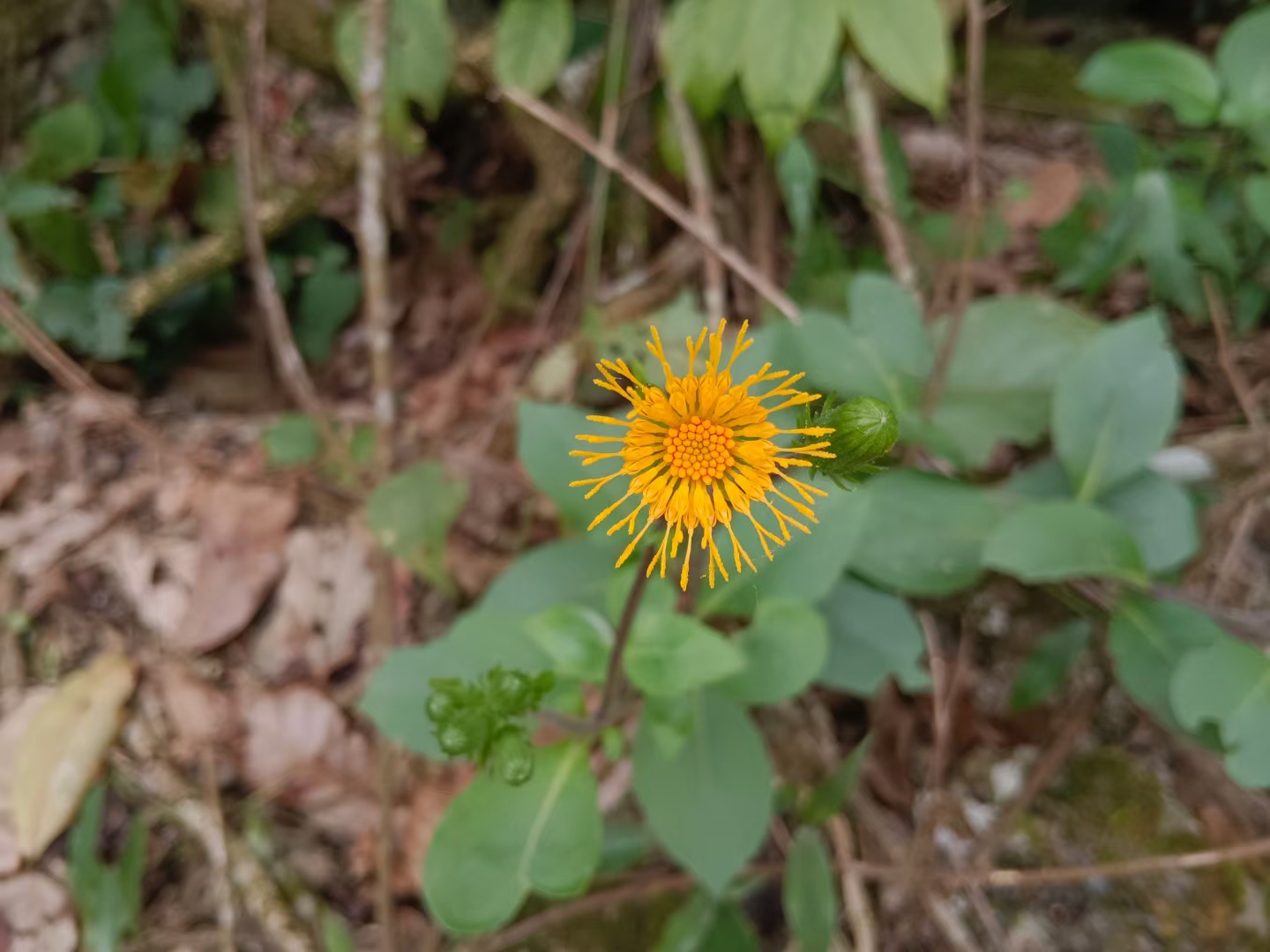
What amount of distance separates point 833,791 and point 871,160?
120 cm

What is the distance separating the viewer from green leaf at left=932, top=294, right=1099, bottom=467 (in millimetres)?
1480

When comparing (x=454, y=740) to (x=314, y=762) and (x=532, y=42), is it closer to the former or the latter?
(x=314, y=762)

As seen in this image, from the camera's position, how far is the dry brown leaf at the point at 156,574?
1.74 m

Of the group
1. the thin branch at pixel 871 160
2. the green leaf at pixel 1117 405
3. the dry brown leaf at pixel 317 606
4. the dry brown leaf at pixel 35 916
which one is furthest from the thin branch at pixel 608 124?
the dry brown leaf at pixel 35 916

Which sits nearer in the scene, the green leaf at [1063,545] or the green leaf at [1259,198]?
the green leaf at [1063,545]

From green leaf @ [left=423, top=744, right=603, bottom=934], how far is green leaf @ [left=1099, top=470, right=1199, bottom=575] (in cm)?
88

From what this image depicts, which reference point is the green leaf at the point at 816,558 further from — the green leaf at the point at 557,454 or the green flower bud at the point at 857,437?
the green flower bud at the point at 857,437

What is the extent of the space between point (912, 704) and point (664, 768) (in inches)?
21.8

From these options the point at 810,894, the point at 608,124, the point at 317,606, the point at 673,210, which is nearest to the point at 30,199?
the point at 317,606

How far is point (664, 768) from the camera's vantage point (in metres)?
1.22

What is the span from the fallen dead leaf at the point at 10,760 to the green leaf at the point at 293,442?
57 centimetres

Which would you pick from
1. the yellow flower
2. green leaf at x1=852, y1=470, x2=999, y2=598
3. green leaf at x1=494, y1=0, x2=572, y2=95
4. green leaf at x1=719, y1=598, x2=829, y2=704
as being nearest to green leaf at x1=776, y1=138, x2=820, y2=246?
green leaf at x1=494, y1=0, x2=572, y2=95

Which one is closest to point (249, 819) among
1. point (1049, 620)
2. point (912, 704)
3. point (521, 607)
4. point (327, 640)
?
point (327, 640)

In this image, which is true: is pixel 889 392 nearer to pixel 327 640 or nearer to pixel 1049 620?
pixel 1049 620
